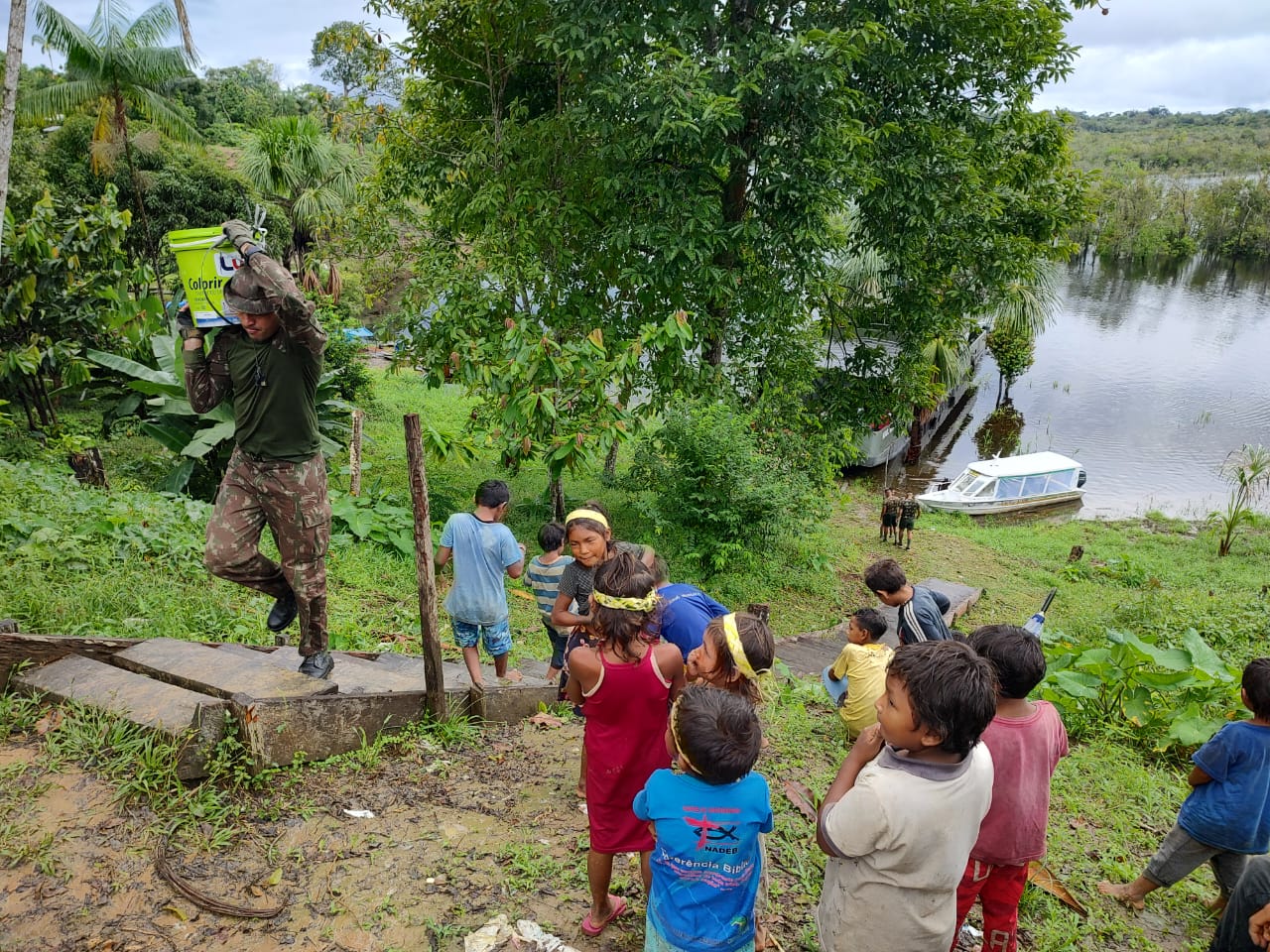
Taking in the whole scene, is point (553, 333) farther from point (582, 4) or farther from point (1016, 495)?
point (1016, 495)

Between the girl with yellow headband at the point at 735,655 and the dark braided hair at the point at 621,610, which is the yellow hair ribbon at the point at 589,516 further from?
the girl with yellow headband at the point at 735,655

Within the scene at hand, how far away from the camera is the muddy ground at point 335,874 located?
2.86m

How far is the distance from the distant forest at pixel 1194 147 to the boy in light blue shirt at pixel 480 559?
44970 mm

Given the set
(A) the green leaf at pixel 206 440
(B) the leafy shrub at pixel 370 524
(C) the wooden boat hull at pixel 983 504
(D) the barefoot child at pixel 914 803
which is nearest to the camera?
(D) the barefoot child at pixel 914 803

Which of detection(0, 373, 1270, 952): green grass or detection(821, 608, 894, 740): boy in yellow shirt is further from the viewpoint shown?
detection(821, 608, 894, 740): boy in yellow shirt

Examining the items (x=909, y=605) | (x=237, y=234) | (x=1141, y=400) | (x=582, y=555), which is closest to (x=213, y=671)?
(x=582, y=555)

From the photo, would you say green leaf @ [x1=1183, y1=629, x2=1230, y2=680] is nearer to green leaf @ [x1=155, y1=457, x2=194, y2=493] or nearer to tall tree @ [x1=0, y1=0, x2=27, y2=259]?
green leaf @ [x1=155, y1=457, x2=194, y2=493]

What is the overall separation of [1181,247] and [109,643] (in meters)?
71.3

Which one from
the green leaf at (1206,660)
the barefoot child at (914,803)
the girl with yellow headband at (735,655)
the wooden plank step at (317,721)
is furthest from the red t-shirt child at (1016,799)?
the green leaf at (1206,660)

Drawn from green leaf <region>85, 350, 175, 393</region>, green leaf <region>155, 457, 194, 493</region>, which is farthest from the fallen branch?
green leaf <region>85, 350, 175, 393</region>

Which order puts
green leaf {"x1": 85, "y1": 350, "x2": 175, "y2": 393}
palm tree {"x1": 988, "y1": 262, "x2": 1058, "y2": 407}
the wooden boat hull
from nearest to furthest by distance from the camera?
green leaf {"x1": 85, "y1": 350, "x2": 175, "y2": 393}
the wooden boat hull
palm tree {"x1": 988, "y1": 262, "x2": 1058, "y2": 407}

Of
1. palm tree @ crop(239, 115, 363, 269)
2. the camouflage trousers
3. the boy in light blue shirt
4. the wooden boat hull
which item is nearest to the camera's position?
the camouflage trousers

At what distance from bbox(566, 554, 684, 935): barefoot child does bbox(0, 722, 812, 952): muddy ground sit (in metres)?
0.45

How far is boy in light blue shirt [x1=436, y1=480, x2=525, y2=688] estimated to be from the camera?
4.60m
